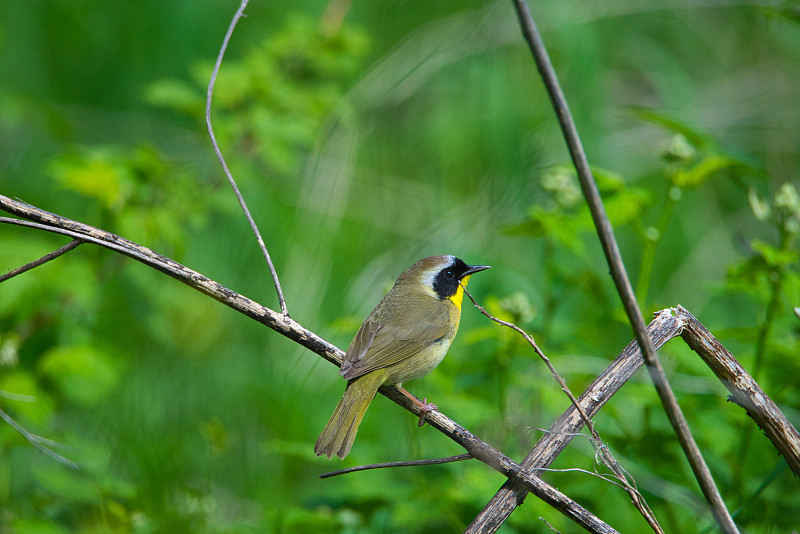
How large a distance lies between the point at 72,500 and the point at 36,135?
8.91 feet

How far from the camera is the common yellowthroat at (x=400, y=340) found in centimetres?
212

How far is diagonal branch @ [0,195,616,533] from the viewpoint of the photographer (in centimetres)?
133

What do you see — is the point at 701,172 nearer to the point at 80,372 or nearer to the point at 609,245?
the point at 609,245

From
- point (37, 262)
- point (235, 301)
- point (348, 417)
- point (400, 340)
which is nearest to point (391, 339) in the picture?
point (400, 340)

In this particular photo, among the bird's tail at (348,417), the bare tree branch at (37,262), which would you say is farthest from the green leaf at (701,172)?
the bare tree branch at (37,262)

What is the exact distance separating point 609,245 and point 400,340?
1.50 meters

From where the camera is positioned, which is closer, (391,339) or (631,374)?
(631,374)

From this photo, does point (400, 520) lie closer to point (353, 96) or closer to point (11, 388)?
point (11, 388)

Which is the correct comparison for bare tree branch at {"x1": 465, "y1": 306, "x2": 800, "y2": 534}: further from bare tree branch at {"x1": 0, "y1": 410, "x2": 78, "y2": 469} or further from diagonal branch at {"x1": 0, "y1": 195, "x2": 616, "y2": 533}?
bare tree branch at {"x1": 0, "y1": 410, "x2": 78, "y2": 469}

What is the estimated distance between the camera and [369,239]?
4.45 metres

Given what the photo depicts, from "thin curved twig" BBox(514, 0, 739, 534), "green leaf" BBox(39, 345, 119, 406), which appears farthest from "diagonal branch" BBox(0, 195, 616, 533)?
"green leaf" BBox(39, 345, 119, 406)

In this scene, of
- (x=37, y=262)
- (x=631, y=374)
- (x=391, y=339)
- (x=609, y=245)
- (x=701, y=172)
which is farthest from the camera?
(x=701, y=172)

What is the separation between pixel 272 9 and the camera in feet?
17.7

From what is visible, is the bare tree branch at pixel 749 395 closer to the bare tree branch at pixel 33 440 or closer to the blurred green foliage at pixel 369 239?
the blurred green foliage at pixel 369 239
